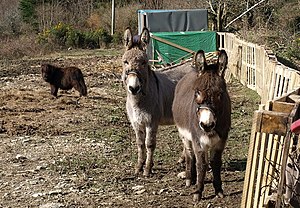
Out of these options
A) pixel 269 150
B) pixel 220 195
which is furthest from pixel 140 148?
pixel 269 150

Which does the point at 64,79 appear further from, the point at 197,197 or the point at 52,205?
the point at 197,197

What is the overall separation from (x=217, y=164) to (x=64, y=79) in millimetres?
10102

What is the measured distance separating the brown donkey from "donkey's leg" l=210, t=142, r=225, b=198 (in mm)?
1442

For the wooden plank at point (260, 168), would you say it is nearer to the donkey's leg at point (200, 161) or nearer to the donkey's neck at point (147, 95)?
the donkey's leg at point (200, 161)

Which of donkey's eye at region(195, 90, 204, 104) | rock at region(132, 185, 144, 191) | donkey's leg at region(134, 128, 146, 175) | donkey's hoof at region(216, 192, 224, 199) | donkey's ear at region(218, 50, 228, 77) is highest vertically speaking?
donkey's ear at region(218, 50, 228, 77)

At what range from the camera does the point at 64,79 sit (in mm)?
15906

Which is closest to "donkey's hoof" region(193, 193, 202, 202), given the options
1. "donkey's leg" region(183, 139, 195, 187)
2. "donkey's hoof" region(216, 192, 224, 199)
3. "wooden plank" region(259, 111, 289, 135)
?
"donkey's hoof" region(216, 192, 224, 199)

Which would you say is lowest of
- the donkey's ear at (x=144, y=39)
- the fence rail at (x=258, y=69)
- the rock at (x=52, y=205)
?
the rock at (x=52, y=205)

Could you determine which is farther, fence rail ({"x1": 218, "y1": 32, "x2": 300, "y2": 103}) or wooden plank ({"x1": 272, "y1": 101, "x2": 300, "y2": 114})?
fence rail ({"x1": 218, "y1": 32, "x2": 300, "y2": 103})

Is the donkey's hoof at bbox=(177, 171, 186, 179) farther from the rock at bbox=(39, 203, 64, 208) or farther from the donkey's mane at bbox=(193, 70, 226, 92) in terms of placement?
the donkey's mane at bbox=(193, 70, 226, 92)

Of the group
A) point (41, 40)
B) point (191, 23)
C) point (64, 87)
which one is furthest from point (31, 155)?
point (41, 40)

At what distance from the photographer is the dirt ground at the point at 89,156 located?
7.14 metres

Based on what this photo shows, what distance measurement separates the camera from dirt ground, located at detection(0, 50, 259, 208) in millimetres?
7145

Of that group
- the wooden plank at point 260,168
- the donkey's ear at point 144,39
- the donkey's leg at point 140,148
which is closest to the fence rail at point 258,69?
the donkey's ear at point 144,39
